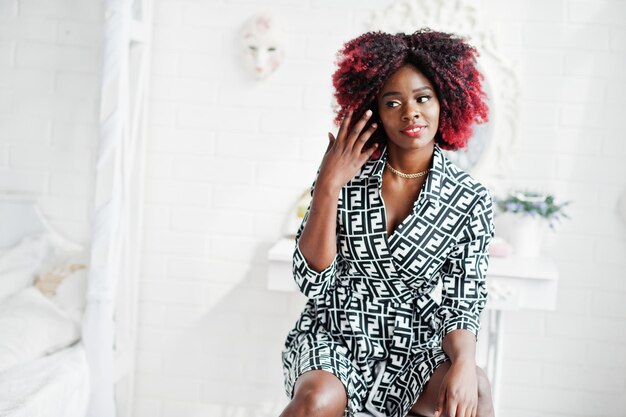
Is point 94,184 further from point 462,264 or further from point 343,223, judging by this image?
point 462,264

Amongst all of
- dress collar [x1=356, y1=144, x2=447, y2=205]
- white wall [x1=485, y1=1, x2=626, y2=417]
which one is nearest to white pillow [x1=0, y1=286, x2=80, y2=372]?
dress collar [x1=356, y1=144, x2=447, y2=205]

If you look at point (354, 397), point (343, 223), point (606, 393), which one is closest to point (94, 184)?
point (343, 223)

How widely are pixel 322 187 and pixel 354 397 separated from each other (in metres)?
0.45

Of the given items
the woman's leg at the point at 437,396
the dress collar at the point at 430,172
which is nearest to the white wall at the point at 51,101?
the dress collar at the point at 430,172

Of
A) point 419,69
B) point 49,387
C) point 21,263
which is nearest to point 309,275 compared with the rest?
point 419,69

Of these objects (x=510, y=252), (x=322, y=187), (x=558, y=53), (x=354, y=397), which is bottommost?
(x=354, y=397)

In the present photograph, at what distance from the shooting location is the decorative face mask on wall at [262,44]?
9.11 feet

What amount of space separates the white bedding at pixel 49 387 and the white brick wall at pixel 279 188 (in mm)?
684

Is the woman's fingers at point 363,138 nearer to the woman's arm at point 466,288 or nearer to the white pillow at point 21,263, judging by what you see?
the woman's arm at point 466,288

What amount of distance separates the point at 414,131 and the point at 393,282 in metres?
0.34

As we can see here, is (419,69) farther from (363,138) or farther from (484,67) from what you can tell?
(484,67)

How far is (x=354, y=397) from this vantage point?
1582 mm

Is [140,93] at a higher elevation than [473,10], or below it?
below

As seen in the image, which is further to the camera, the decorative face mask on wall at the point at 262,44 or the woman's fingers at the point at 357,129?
the decorative face mask on wall at the point at 262,44
